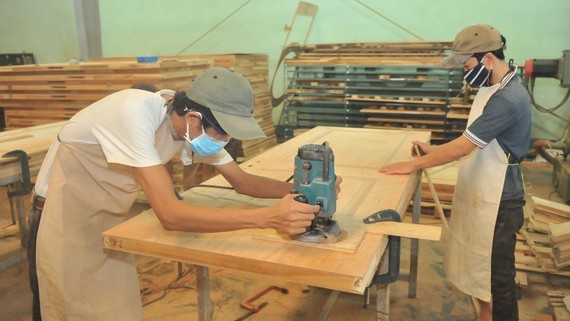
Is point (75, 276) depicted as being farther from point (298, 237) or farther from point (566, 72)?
point (566, 72)

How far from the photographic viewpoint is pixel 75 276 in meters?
1.91

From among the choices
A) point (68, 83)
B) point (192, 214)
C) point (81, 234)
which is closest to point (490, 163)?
point (192, 214)

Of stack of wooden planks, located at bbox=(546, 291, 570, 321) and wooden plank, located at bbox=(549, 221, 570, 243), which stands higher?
wooden plank, located at bbox=(549, 221, 570, 243)

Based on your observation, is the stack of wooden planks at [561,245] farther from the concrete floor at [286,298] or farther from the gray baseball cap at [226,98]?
the gray baseball cap at [226,98]

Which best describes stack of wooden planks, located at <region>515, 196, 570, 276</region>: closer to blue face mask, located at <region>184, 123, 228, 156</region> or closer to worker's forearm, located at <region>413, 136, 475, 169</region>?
worker's forearm, located at <region>413, 136, 475, 169</region>

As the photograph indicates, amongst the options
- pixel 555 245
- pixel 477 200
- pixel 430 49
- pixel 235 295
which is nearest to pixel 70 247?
pixel 235 295

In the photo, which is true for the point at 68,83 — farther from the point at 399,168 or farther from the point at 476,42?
the point at 476,42

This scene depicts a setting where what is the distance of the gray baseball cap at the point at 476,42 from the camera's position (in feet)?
8.01

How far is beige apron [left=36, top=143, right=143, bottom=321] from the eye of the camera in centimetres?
183

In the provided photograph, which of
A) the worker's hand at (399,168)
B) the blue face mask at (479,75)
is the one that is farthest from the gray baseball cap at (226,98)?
the blue face mask at (479,75)

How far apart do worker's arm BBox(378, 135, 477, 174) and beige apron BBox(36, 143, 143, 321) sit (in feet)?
4.44

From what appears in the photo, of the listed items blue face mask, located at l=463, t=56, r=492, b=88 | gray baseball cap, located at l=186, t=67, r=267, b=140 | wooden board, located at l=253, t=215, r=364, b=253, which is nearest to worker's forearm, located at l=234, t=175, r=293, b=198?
wooden board, located at l=253, t=215, r=364, b=253

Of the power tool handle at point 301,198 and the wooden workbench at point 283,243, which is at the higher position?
the power tool handle at point 301,198

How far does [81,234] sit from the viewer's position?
6.25ft
